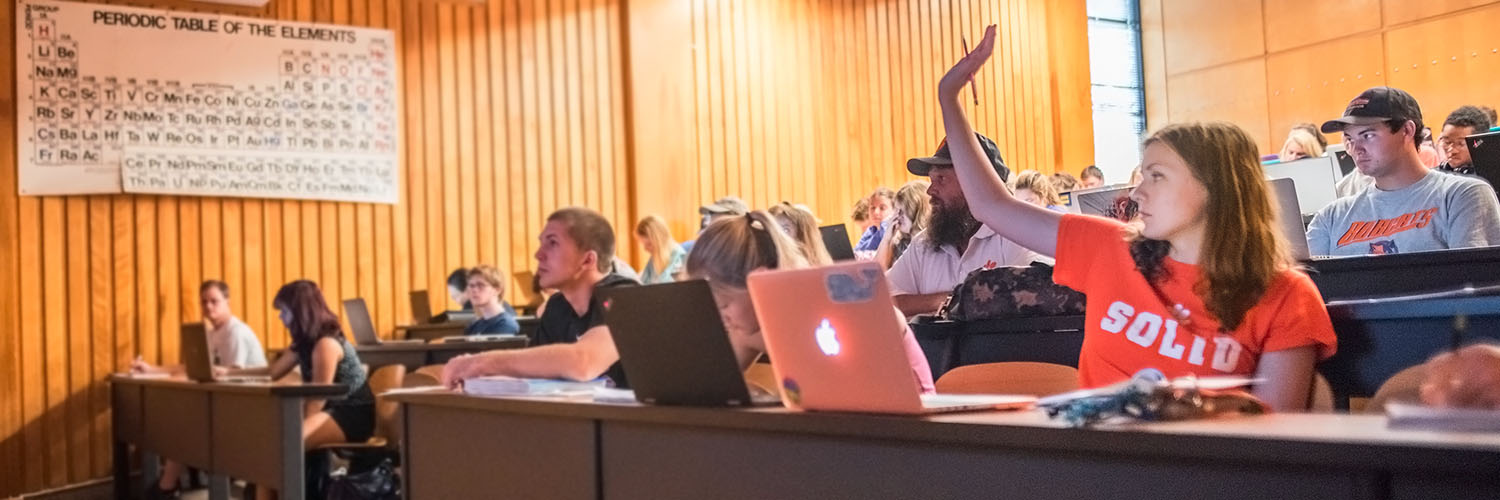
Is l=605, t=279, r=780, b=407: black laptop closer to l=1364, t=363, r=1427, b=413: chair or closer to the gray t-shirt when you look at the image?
l=1364, t=363, r=1427, b=413: chair

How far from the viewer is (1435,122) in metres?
8.99

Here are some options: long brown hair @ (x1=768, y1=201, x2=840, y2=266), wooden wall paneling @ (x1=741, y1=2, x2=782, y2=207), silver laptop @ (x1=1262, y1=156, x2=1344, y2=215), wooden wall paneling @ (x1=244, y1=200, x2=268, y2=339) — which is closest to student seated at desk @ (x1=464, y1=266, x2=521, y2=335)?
wooden wall paneling @ (x1=244, y1=200, x2=268, y2=339)

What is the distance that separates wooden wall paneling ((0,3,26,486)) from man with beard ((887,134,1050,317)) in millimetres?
5072

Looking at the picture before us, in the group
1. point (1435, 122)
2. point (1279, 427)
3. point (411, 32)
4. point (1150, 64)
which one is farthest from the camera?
point (1150, 64)

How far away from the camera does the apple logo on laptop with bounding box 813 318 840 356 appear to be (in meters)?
1.67

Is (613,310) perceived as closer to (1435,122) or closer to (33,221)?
(33,221)

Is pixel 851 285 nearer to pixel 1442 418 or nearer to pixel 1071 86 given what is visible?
pixel 1442 418

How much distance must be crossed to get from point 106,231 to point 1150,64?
25.2 ft

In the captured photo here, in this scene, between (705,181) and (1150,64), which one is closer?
(705,181)

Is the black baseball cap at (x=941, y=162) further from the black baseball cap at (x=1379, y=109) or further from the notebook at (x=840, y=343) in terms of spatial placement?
the notebook at (x=840, y=343)

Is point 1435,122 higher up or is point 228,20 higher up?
point 228,20

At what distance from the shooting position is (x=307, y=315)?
5.40 metres

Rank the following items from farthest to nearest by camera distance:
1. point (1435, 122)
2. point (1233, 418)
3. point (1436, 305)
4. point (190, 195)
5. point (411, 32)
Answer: point (1435, 122) < point (411, 32) < point (190, 195) < point (1436, 305) < point (1233, 418)

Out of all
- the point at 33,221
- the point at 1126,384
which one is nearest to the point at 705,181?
the point at 33,221
